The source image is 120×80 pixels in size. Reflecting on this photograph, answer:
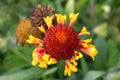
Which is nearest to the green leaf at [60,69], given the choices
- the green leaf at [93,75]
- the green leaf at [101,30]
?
the green leaf at [93,75]

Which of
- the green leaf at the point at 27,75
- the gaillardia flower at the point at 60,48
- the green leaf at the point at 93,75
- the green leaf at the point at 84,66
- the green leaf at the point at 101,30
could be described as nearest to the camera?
the gaillardia flower at the point at 60,48

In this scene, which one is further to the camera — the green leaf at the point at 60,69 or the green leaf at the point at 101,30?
the green leaf at the point at 101,30

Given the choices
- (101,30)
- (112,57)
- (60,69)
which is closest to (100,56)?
(112,57)

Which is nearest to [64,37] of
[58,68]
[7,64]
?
[58,68]

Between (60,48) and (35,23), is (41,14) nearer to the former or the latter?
(35,23)

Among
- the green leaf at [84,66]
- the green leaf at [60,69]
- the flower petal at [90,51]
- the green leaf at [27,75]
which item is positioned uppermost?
the green leaf at [27,75]

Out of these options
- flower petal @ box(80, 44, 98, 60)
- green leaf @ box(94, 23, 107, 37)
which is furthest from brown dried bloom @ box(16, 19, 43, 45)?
green leaf @ box(94, 23, 107, 37)

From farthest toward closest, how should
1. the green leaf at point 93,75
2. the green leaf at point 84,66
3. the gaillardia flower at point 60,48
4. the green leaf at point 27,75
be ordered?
the green leaf at point 27,75, the green leaf at point 84,66, the green leaf at point 93,75, the gaillardia flower at point 60,48

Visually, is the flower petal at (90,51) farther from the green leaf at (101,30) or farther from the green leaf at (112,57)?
the green leaf at (101,30)
